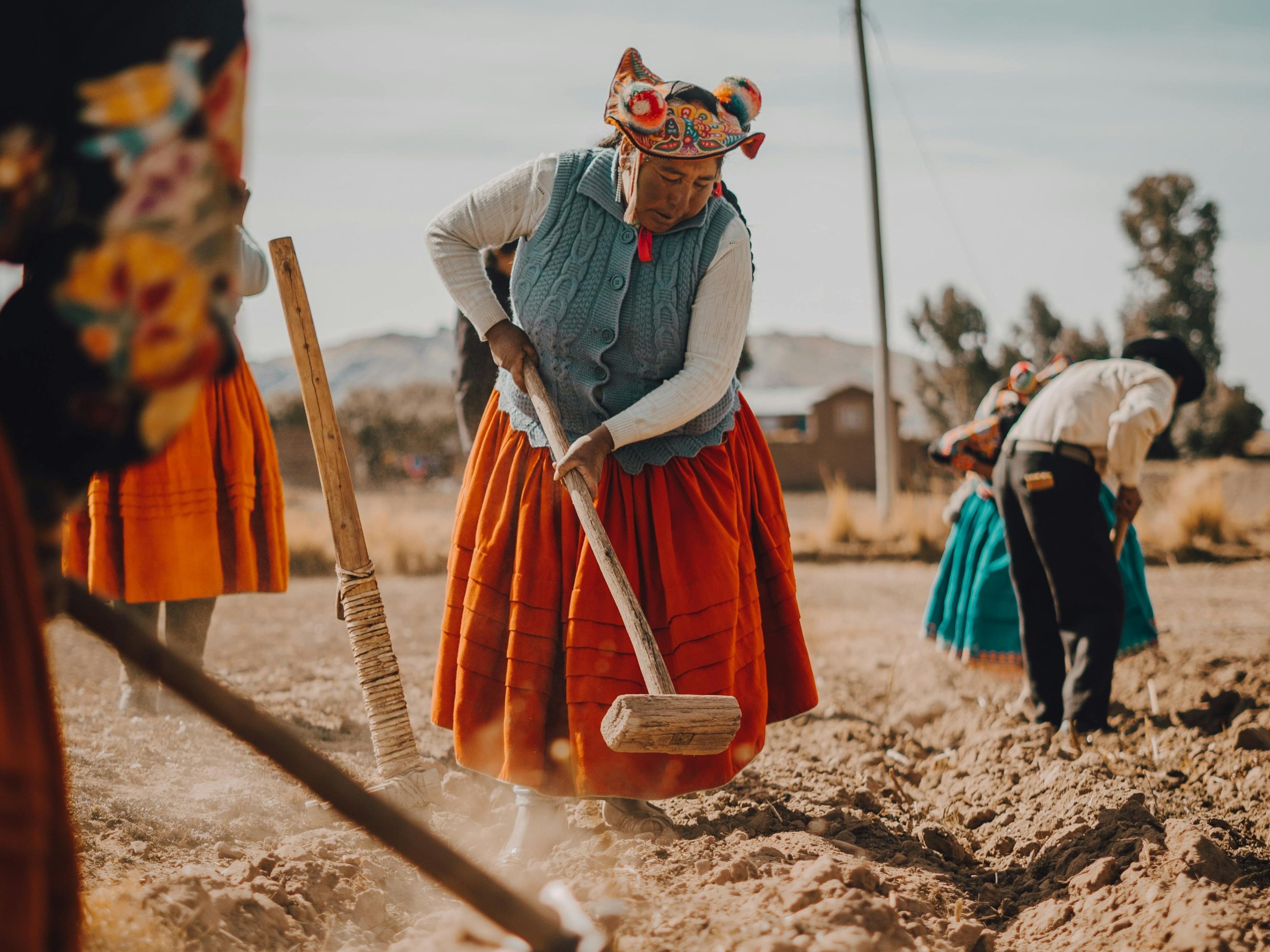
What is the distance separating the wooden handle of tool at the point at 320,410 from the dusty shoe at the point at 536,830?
727 mm

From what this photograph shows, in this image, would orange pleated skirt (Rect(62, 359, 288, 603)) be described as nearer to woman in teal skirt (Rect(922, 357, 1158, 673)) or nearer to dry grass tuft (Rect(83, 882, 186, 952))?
dry grass tuft (Rect(83, 882, 186, 952))

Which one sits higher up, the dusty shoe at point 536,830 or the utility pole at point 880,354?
the utility pole at point 880,354

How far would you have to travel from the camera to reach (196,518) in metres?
3.46

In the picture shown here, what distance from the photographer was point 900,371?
118688 mm

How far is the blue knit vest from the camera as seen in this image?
2619 mm

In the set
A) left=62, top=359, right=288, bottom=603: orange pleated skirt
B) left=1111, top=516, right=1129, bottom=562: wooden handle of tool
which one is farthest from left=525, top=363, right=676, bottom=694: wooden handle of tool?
left=1111, top=516, right=1129, bottom=562: wooden handle of tool

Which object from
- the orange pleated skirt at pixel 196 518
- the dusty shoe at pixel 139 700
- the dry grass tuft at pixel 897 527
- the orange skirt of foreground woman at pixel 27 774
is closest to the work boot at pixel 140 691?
the dusty shoe at pixel 139 700

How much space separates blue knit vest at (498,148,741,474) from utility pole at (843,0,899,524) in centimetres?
1041

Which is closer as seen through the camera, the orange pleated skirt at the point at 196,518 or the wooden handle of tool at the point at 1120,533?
the orange pleated skirt at the point at 196,518

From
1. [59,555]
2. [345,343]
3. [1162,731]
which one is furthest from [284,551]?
[345,343]

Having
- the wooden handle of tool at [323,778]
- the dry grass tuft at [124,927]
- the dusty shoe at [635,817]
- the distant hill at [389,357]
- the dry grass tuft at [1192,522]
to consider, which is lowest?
the dry grass tuft at [1192,522]

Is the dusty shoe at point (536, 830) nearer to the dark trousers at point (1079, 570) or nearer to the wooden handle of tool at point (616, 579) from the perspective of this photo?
the wooden handle of tool at point (616, 579)

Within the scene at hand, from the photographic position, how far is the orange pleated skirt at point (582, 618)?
256cm

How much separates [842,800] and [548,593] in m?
1.22
